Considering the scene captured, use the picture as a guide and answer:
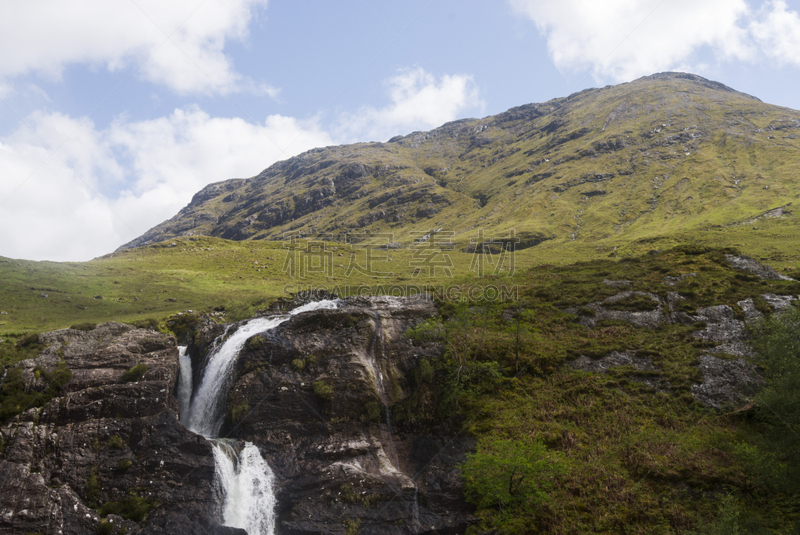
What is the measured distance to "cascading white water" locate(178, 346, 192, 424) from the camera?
41000mm

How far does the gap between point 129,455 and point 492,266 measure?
118m

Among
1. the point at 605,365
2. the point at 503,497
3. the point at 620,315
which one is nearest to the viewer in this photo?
the point at 503,497

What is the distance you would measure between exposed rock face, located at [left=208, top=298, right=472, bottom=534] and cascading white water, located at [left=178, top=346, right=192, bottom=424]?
7.38 m

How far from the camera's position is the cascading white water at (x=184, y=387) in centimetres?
4100

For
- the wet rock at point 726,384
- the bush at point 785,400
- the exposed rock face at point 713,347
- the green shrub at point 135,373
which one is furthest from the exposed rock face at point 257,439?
the wet rock at point 726,384

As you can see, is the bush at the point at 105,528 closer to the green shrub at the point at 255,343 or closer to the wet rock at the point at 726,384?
the green shrub at the point at 255,343

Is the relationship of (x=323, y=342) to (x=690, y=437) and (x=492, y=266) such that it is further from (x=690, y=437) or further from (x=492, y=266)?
(x=492, y=266)

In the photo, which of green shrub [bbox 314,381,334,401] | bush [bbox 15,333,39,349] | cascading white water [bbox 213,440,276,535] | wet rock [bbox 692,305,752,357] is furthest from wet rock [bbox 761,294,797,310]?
bush [bbox 15,333,39,349]

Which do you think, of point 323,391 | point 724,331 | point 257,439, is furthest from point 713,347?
point 257,439

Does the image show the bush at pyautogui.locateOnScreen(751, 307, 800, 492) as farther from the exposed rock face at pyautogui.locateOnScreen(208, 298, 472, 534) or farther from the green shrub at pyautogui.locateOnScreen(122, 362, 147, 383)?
the green shrub at pyautogui.locateOnScreen(122, 362, 147, 383)

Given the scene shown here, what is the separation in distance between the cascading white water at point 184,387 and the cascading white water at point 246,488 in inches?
405

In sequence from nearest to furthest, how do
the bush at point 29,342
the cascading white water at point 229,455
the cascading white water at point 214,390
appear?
1. the cascading white water at point 229,455
2. the cascading white water at point 214,390
3. the bush at point 29,342

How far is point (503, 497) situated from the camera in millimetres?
28672

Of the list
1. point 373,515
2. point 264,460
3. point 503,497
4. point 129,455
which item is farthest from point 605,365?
point 129,455
